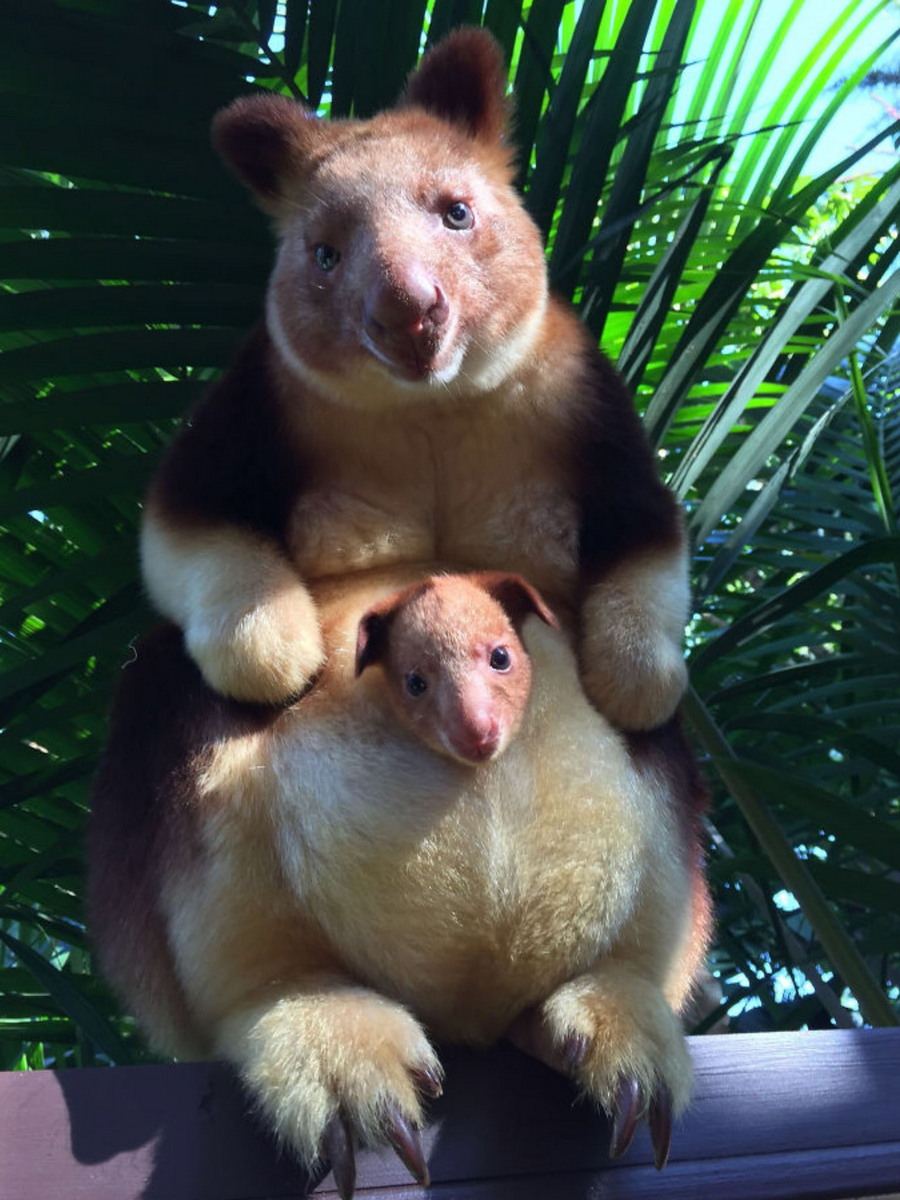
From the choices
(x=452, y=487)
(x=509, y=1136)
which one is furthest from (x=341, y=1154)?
(x=452, y=487)

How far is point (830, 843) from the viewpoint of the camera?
289 cm

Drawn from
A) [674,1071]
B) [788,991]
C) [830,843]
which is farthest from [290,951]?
[788,991]

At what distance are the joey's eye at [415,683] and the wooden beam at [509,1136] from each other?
43 cm

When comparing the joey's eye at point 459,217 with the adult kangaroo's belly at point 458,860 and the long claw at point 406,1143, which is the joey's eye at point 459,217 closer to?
the adult kangaroo's belly at point 458,860

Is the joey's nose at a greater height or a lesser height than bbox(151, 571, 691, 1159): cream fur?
greater

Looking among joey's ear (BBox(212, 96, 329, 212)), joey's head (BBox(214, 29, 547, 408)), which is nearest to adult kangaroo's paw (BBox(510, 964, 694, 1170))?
joey's head (BBox(214, 29, 547, 408))

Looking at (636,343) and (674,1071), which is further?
(636,343)

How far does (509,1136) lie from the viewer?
1.42m

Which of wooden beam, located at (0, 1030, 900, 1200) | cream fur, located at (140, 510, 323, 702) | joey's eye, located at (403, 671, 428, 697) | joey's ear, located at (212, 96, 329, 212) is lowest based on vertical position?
wooden beam, located at (0, 1030, 900, 1200)

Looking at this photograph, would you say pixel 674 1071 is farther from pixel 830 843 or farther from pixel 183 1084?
pixel 830 843

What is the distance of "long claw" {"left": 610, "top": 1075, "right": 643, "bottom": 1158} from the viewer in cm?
137

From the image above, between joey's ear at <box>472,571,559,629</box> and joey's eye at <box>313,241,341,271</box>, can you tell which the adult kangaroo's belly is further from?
joey's eye at <box>313,241,341,271</box>

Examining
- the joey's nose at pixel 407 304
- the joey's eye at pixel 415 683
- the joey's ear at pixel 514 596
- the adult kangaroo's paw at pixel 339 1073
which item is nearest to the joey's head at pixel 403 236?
the joey's nose at pixel 407 304

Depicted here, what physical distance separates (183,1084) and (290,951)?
8.1 inches
